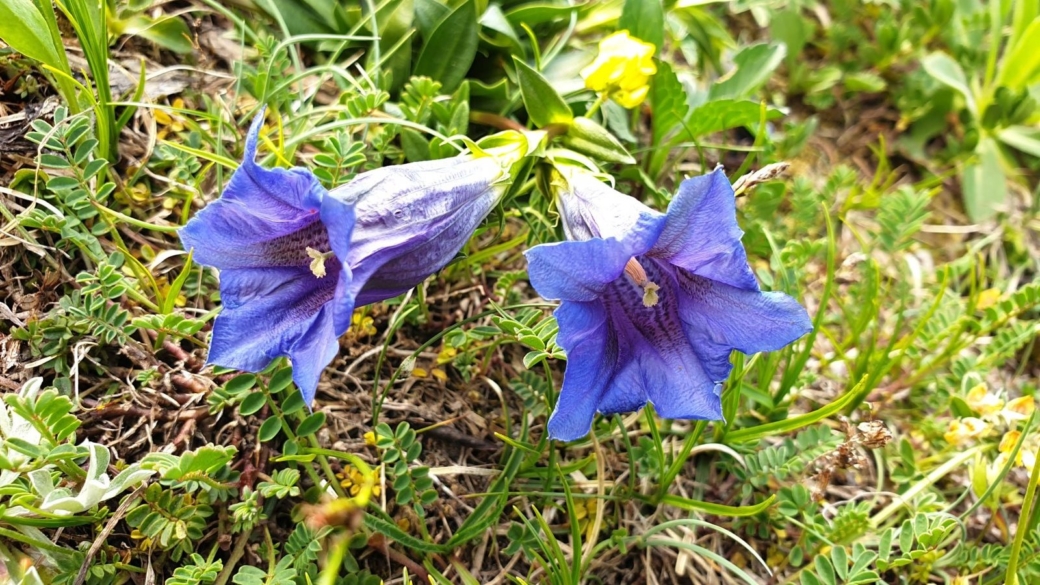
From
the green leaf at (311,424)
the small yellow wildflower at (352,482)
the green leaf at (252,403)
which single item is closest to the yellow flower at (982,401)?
the small yellow wildflower at (352,482)

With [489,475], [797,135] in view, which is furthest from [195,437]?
[797,135]

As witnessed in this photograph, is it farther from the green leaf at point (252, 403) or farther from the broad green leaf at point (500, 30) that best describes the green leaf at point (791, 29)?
the green leaf at point (252, 403)

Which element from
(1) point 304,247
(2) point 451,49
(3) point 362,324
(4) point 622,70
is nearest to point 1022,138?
(4) point 622,70

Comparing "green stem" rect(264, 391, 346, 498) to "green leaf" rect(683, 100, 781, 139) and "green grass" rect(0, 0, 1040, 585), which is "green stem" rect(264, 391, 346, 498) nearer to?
"green grass" rect(0, 0, 1040, 585)

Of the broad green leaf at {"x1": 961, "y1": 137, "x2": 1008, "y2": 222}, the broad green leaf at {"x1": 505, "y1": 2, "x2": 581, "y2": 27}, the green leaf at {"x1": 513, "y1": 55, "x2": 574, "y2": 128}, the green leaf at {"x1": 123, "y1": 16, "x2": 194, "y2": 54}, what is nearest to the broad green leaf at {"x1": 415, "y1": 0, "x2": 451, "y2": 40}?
the broad green leaf at {"x1": 505, "y1": 2, "x2": 581, "y2": 27}

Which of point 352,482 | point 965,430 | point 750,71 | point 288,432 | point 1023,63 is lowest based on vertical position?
point 965,430

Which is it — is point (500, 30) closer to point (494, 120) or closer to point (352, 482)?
point (494, 120)

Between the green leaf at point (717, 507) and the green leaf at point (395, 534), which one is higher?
the green leaf at point (395, 534)
